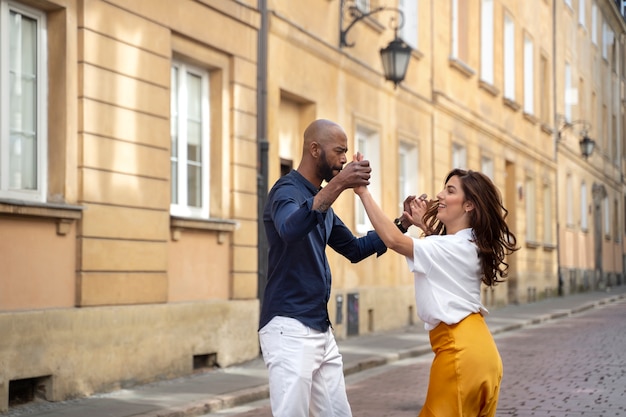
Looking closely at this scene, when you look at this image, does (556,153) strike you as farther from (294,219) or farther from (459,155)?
(294,219)

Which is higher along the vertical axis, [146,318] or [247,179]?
[247,179]

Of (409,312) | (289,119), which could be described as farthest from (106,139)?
(409,312)

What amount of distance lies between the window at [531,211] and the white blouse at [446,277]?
26437 millimetres

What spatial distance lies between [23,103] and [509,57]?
804 inches

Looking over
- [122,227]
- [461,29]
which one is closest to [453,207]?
[122,227]

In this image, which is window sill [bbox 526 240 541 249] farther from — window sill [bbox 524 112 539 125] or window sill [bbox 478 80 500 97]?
window sill [bbox 478 80 500 97]

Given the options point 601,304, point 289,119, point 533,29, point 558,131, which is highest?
point 533,29

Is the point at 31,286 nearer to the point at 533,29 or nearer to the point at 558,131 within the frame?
the point at 533,29

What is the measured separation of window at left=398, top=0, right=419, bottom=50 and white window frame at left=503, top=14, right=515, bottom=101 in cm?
829

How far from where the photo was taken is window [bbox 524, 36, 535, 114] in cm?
3062

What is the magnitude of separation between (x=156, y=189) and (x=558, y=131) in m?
25.4

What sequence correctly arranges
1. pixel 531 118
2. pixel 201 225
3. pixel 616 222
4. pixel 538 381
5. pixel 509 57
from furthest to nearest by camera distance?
pixel 616 222
pixel 531 118
pixel 509 57
pixel 201 225
pixel 538 381

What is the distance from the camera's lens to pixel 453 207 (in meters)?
4.32

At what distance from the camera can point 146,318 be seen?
34.9 ft
